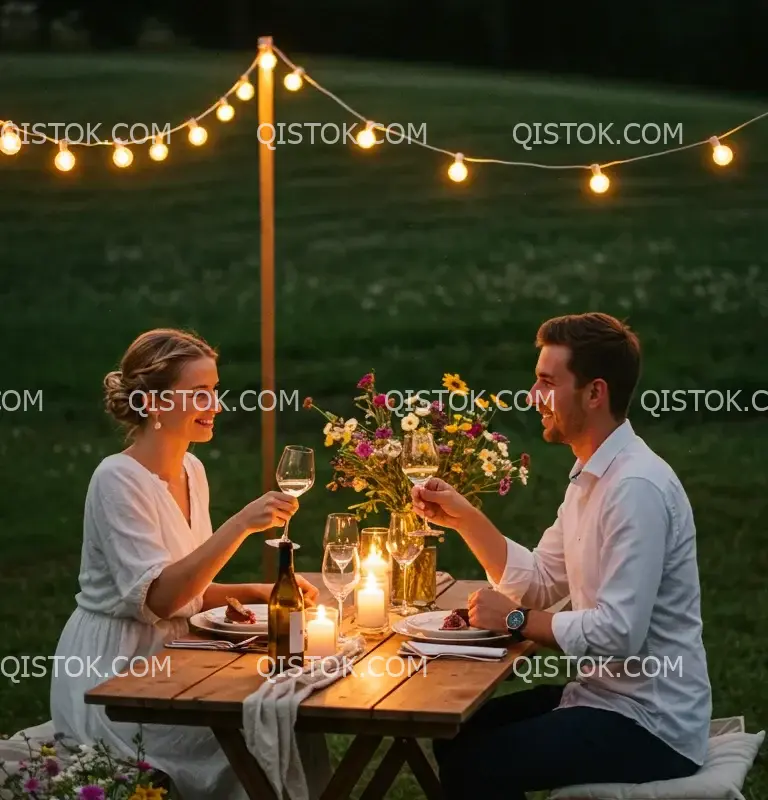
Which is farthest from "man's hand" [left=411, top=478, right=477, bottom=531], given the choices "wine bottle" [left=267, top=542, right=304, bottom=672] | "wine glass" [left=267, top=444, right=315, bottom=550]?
"wine bottle" [left=267, top=542, right=304, bottom=672]

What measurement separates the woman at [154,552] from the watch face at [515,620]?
488 millimetres

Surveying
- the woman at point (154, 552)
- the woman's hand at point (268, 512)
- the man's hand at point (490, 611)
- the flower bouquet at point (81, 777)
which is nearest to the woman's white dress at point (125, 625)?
the woman at point (154, 552)

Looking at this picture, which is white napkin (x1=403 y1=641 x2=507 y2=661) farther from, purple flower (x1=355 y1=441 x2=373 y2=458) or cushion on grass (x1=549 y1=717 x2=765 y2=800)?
purple flower (x1=355 y1=441 x2=373 y2=458)

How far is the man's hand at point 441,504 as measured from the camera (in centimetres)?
303

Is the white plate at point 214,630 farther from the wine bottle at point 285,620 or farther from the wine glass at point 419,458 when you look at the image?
the wine glass at point 419,458

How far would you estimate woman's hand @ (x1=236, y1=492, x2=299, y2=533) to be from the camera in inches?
111

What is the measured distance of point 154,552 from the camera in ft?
9.64

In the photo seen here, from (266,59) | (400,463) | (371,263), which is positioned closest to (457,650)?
(400,463)

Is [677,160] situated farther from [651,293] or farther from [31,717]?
[31,717]

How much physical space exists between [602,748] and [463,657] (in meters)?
0.31

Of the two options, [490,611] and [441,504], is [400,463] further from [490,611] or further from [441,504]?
[490,611]

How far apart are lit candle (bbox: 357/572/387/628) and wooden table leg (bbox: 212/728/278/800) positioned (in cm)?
48

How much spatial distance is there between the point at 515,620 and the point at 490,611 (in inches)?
2.6

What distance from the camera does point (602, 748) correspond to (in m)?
2.65
